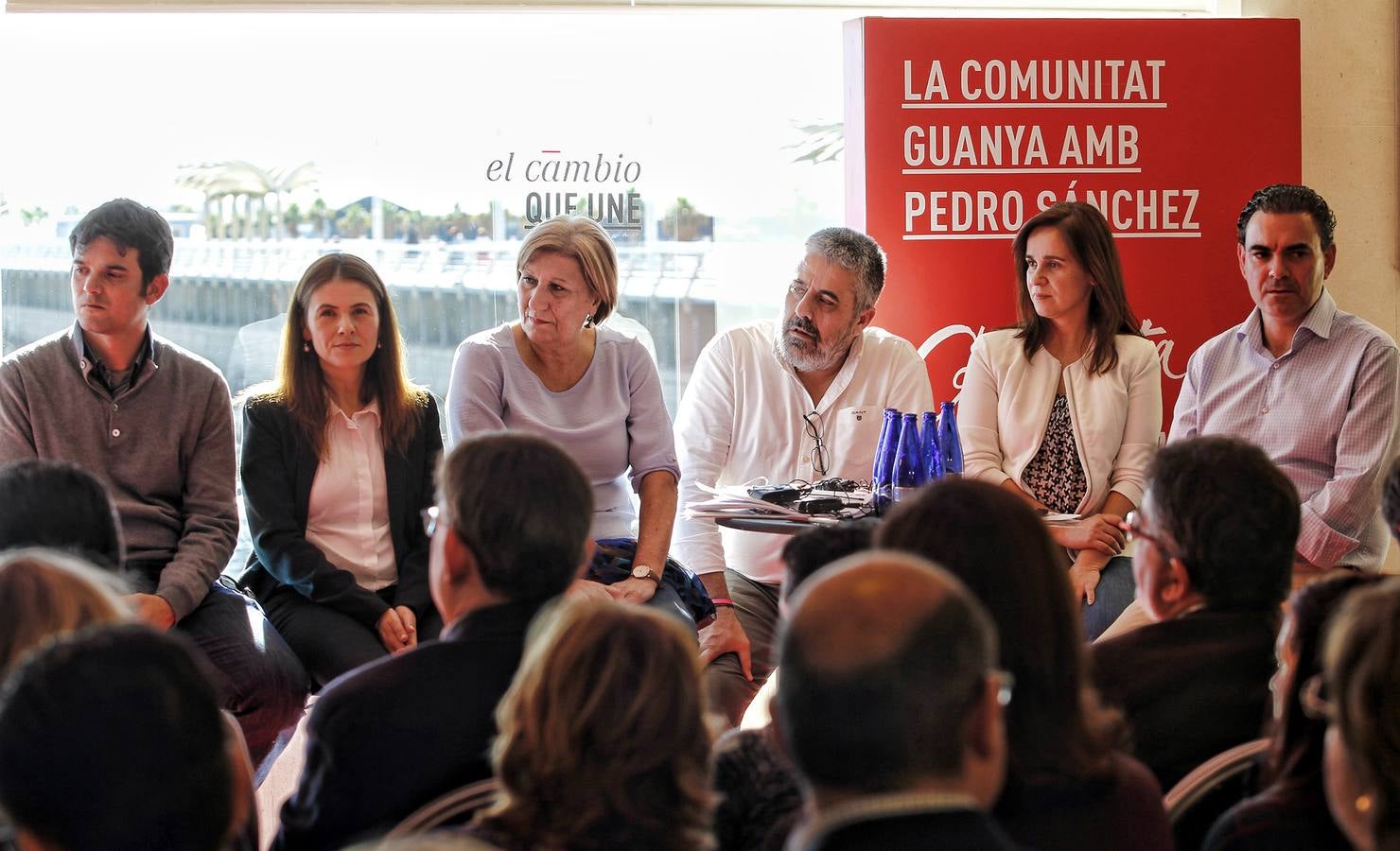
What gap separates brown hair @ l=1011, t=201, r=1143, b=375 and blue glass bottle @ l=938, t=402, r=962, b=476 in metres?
0.85

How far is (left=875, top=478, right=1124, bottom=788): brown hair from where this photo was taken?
65.3 inches

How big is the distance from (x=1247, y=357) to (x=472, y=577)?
2.92 m

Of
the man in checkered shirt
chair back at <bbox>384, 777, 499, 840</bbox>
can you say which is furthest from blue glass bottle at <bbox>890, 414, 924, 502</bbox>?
chair back at <bbox>384, 777, 499, 840</bbox>

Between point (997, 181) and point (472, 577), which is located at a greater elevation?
point (997, 181)

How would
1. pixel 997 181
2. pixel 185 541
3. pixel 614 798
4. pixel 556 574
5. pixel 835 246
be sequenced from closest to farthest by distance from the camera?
pixel 614 798, pixel 556 574, pixel 185 541, pixel 835 246, pixel 997 181

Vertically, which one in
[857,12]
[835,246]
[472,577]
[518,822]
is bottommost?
[518,822]

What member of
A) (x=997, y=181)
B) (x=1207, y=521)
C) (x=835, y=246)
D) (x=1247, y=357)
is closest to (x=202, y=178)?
(x=835, y=246)

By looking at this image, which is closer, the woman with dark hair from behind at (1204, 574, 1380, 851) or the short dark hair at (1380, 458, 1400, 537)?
the woman with dark hair from behind at (1204, 574, 1380, 851)

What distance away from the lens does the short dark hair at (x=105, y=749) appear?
1233mm

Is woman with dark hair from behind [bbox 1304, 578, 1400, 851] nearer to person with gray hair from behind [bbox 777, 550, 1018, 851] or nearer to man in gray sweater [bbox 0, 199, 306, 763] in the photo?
person with gray hair from behind [bbox 777, 550, 1018, 851]

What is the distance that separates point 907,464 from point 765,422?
0.89 m

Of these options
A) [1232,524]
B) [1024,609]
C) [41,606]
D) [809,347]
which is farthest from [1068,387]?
[41,606]

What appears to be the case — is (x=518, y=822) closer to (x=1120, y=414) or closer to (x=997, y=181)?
(x=1120, y=414)

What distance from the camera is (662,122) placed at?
4.96 meters
